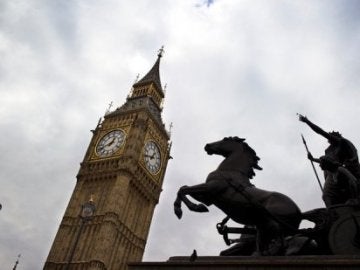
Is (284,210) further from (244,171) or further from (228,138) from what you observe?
(228,138)

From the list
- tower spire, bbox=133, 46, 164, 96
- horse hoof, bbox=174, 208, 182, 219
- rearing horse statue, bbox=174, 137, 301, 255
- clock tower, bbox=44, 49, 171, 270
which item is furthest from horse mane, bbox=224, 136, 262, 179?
tower spire, bbox=133, 46, 164, 96

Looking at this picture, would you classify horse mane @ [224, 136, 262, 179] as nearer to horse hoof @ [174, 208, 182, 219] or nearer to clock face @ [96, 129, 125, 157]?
horse hoof @ [174, 208, 182, 219]

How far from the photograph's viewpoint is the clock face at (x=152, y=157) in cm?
5628

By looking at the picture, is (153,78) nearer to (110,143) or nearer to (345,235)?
(110,143)

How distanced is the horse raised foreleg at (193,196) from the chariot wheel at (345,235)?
2195 mm

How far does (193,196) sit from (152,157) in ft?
162

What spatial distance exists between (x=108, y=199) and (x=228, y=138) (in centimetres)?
4327

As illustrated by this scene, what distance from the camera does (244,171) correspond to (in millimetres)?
8703

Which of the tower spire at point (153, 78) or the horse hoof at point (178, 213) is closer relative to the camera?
the horse hoof at point (178, 213)

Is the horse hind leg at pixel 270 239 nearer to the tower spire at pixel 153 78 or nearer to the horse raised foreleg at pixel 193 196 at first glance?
the horse raised foreleg at pixel 193 196

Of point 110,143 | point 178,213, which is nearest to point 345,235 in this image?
point 178,213

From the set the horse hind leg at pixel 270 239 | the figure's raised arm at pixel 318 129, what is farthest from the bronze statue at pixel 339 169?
the horse hind leg at pixel 270 239

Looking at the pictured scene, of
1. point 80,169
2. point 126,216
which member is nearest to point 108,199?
point 126,216

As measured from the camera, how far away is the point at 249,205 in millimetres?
7918
